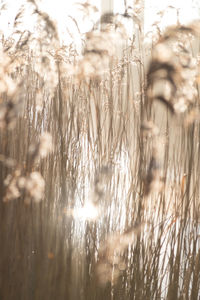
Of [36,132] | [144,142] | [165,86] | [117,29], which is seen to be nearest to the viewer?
[165,86]

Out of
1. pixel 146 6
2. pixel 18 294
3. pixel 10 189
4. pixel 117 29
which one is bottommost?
pixel 18 294

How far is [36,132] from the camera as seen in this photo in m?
1.25

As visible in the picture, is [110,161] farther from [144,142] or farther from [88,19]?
[88,19]

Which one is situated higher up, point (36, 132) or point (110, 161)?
point (36, 132)

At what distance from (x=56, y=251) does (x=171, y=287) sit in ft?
1.02

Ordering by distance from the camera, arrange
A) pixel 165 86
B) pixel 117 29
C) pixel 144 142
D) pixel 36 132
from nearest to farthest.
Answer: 1. pixel 165 86
2. pixel 144 142
3. pixel 117 29
4. pixel 36 132

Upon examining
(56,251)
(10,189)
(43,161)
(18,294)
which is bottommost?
(18,294)

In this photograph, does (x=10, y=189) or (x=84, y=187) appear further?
(x=84, y=187)

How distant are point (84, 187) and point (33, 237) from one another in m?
0.23

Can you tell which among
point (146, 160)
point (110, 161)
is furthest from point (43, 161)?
point (146, 160)

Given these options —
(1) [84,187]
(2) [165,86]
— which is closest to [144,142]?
(2) [165,86]

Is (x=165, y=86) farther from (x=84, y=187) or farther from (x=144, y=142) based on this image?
(x=84, y=187)

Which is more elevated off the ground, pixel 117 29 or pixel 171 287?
pixel 117 29

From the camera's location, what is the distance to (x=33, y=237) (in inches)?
42.2
